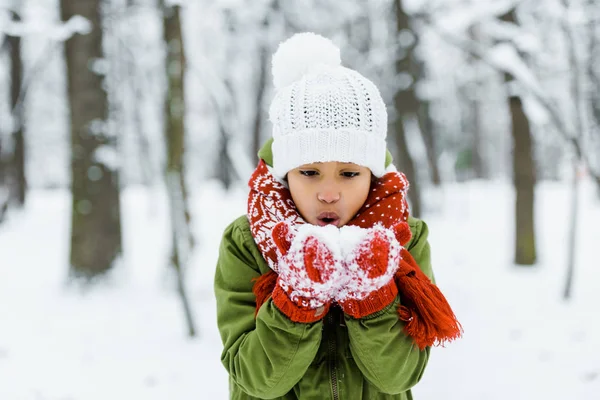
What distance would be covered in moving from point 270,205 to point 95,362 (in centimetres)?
369

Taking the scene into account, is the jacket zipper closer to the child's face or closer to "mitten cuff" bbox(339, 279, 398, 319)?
"mitten cuff" bbox(339, 279, 398, 319)

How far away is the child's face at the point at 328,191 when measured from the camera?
60.7 inches

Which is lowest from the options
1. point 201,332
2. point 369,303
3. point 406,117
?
point 201,332

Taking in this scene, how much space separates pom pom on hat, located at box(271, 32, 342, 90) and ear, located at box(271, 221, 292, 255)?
589mm

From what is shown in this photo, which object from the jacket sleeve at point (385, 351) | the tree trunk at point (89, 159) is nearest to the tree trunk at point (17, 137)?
the tree trunk at point (89, 159)

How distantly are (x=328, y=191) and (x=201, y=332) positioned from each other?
412 centimetres

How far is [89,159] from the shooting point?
6.66 m

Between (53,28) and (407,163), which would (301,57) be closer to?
(53,28)

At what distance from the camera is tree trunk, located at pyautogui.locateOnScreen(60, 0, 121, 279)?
664cm

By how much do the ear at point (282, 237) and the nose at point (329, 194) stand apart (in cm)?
18

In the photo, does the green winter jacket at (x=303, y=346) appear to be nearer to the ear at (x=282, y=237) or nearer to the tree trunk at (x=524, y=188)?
the ear at (x=282, y=237)

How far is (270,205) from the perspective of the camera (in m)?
1.56

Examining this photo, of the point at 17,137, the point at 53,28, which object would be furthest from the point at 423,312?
the point at 17,137

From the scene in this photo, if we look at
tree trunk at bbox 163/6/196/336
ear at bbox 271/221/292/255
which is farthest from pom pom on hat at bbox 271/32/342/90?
tree trunk at bbox 163/6/196/336
